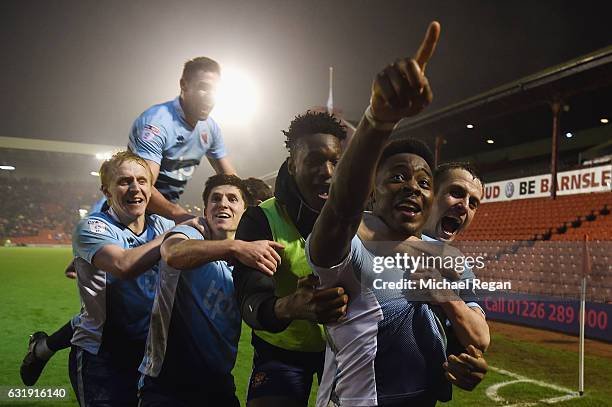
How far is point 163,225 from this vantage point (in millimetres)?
2479

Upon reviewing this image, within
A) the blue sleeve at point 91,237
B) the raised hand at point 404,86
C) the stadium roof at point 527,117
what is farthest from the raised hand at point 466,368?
the stadium roof at point 527,117

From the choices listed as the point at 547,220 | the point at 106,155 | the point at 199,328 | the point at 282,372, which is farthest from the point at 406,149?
the point at 547,220

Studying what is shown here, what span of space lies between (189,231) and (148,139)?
749mm

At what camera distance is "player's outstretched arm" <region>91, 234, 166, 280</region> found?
1936 mm

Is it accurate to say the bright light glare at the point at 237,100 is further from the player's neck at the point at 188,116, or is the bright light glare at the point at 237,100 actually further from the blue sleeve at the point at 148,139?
the blue sleeve at the point at 148,139

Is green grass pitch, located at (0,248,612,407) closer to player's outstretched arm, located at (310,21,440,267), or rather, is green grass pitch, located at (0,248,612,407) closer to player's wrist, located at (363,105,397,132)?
player's outstretched arm, located at (310,21,440,267)

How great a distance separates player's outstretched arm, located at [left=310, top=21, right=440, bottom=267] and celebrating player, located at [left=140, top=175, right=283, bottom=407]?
3.10ft

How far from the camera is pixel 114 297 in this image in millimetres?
2223

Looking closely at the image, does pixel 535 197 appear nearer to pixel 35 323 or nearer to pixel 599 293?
pixel 599 293

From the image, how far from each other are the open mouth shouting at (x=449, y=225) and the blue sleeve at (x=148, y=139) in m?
1.41

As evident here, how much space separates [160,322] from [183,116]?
3.54 feet

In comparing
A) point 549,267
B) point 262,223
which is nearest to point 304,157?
point 262,223

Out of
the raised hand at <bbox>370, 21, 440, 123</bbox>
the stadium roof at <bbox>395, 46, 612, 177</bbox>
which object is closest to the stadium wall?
the stadium roof at <bbox>395, 46, 612, 177</bbox>

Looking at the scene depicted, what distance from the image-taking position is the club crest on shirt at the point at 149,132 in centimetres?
238
